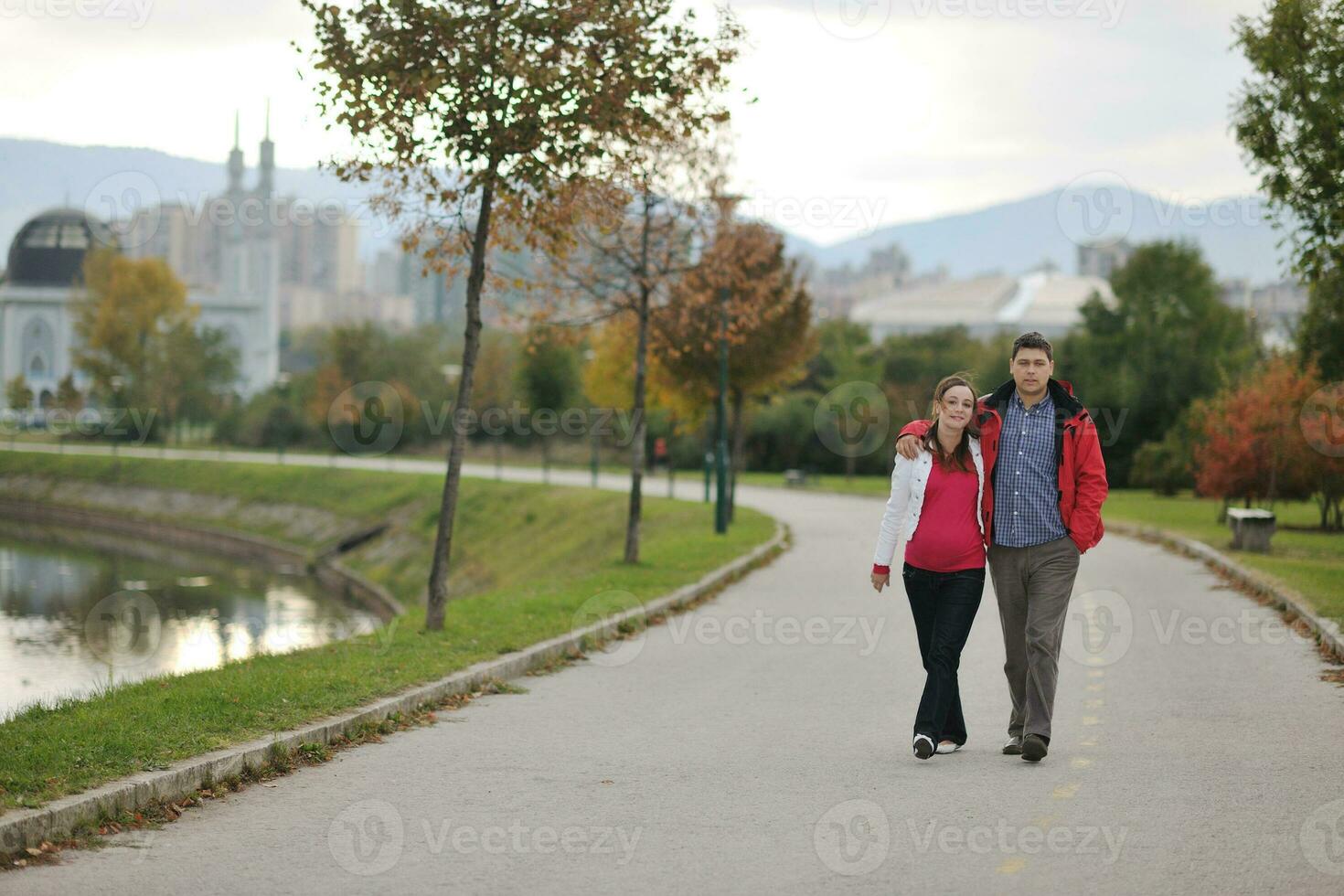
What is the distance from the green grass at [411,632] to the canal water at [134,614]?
2146mm

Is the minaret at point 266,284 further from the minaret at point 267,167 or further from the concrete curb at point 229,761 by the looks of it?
the concrete curb at point 229,761

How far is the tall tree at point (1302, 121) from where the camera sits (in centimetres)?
1762

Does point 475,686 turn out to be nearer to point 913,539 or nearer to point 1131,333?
point 913,539

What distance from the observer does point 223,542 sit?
50.9 meters

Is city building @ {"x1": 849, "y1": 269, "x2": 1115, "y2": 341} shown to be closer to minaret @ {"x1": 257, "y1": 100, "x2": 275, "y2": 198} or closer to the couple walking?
minaret @ {"x1": 257, "y1": 100, "x2": 275, "y2": 198}

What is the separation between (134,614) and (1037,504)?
26.1 meters

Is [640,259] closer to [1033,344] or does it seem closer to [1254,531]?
[1254,531]

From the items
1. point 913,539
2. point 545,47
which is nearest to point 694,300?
point 545,47

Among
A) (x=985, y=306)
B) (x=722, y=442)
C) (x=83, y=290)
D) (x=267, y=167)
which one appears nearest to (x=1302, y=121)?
(x=722, y=442)

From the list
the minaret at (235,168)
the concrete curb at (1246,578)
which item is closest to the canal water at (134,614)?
the concrete curb at (1246,578)

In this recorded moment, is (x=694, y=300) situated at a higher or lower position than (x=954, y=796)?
higher

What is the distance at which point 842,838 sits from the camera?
255 inches

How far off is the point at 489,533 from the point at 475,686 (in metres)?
30.1

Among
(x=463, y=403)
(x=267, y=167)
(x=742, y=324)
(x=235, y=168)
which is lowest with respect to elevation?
(x=463, y=403)
